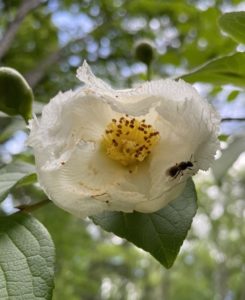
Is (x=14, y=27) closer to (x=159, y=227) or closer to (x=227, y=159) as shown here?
(x=227, y=159)

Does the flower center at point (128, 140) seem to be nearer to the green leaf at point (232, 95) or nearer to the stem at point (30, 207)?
the stem at point (30, 207)

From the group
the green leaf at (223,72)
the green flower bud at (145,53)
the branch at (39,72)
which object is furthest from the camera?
the branch at (39,72)

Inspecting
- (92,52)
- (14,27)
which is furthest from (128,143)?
(92,52)

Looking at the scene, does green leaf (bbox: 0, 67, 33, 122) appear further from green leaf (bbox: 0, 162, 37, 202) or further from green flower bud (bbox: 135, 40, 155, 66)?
green flower bud (bbox: 135, 40, 155, 66)

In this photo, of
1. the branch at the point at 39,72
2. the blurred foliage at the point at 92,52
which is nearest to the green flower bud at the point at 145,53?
the blurred foliage at the point at 92,52

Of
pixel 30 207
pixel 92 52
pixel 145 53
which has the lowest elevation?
pixel 92 52

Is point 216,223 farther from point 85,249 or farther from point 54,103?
point 54,103

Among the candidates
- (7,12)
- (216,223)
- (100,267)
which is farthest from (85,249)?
(100,267)
